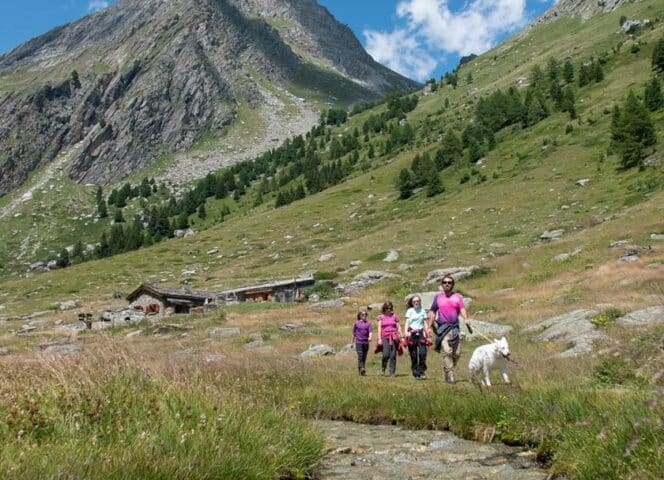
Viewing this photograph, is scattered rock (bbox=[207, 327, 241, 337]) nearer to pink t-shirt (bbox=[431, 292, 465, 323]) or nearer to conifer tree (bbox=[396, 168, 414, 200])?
pink t-shirt (bbox=[431, 292, 465, 323])

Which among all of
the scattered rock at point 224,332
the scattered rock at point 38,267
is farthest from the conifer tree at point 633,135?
the scattered rock at point 38,267

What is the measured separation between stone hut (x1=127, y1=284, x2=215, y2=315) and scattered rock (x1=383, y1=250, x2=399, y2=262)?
17967 millimetres

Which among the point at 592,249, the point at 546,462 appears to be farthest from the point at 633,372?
the point at 592,249

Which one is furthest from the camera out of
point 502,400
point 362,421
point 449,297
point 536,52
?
point 536,52

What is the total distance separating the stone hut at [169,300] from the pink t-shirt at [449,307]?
41.7 metres

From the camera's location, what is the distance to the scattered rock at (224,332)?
103ft

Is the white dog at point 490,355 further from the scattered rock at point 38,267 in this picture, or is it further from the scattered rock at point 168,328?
the scattered rock at point 38,267

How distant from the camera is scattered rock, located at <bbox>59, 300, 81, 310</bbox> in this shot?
63406 millimetres

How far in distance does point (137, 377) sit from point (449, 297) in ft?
28.5

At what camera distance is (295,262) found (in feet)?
234

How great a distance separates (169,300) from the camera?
53.8m

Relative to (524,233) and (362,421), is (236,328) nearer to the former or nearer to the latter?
(362,421)

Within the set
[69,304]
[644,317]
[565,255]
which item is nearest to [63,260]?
[69,304]

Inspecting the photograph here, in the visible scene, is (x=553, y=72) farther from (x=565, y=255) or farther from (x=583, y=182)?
(x=565, y=255)
